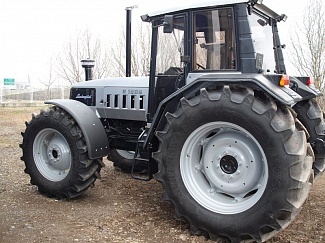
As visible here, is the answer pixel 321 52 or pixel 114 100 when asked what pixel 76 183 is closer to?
pixel 114 100

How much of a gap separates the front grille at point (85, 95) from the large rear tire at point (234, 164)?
85.7 inches

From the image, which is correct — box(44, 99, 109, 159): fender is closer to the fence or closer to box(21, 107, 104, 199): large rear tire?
box(21, 107, 104, 199): large rear tire

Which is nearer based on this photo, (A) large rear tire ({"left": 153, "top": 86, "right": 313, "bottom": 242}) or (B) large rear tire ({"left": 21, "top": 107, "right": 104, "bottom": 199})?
(A) large rear tire ({"left": 153, "top": 86, "right": 313, "bottom": 242})

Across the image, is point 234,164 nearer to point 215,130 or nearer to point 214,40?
point 215,130

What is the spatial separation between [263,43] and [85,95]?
2.90 m

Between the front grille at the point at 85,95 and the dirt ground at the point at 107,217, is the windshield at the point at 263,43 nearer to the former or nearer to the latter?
the dirt ground at the point at 107,217

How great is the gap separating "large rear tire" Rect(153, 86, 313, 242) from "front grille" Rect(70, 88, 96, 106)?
2176 millimetres

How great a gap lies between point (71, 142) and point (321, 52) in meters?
12.5

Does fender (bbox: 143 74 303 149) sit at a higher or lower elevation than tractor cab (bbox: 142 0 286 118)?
lower

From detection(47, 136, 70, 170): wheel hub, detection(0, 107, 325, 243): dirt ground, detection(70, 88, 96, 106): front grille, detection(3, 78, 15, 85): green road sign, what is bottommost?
detection(0, 107, 325, 243): dirt ground

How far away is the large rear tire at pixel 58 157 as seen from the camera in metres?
4.96

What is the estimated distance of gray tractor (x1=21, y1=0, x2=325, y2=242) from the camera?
11.6ft

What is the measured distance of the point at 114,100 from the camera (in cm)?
573

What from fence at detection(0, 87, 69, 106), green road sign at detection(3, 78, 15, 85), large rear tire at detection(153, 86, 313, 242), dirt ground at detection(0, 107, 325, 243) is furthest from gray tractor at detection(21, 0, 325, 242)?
green road sign at detection(3, 78, 15, 85)
